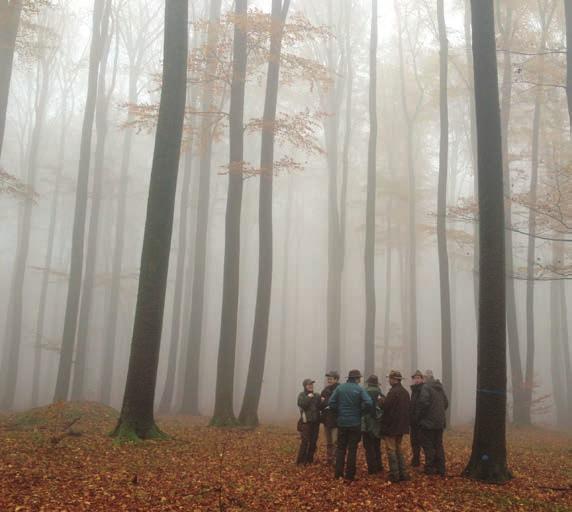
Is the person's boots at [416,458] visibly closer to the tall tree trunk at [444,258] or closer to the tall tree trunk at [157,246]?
the tall tree trunk at [157,246]

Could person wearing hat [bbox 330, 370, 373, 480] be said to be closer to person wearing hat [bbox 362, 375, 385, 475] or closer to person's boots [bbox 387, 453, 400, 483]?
person wearing hat [bbox 362, 375, 385, 475]

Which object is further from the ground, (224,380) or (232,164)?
(232,164)

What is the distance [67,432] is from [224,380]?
4298mm

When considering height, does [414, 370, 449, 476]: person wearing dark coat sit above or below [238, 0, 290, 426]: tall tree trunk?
below

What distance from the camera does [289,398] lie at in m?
34.8

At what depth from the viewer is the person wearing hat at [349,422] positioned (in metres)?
7.67

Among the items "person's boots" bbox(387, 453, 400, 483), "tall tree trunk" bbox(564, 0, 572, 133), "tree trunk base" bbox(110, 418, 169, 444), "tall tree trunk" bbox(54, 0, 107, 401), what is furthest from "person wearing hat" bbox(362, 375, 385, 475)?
"tall tree trunk" bbox(54, 0, 107, 401)

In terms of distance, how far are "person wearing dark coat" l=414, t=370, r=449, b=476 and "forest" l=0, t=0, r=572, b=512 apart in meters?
0.04

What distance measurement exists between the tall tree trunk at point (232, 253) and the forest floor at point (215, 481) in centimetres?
236

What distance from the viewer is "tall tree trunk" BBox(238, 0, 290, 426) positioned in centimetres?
1358

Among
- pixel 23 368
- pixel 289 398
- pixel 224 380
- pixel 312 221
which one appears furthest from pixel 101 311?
pixel 224 380

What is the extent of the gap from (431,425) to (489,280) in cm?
252

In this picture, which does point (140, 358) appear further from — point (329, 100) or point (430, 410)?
point (329, 100)

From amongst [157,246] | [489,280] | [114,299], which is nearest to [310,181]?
[114,299]
